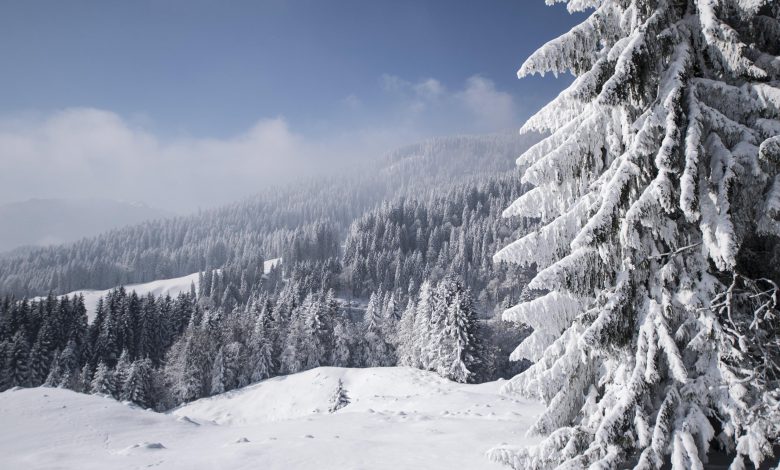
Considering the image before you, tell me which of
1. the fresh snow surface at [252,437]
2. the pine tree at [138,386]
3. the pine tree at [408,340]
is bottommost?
the pine tree at [138,386]

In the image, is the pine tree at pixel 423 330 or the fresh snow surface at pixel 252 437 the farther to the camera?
the pine tree at pixel 423 330

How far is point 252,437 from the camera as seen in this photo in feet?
44.3

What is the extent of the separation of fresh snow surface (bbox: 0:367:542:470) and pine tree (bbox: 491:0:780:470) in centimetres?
518

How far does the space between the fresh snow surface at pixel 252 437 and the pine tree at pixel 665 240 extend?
5.18 meters

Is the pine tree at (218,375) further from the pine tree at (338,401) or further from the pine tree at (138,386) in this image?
the pine tree at (338,401)

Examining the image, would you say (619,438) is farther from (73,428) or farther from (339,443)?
(73,428)

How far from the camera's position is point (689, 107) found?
18.2 ft

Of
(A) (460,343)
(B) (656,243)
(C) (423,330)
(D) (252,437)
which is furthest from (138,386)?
(B) (656,243)

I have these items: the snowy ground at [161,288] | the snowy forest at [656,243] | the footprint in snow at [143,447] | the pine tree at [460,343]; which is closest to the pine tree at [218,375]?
the pine tree at [460,343]

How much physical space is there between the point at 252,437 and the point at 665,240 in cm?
1272

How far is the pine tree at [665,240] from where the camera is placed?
5.15m

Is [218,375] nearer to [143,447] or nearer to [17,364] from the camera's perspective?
[17,364]

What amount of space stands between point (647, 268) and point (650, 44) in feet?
9.77

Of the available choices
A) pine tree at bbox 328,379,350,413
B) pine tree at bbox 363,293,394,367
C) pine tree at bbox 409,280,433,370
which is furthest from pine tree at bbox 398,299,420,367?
pine tree at bbox 328,379,350,413
